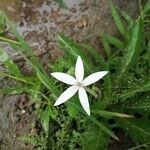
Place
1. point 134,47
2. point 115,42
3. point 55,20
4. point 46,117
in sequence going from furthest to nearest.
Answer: point 55,20 → point 115,42 → point 46,117 → point 134,47

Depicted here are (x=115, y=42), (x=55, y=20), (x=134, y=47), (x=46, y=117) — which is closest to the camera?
(x=134, y=47)

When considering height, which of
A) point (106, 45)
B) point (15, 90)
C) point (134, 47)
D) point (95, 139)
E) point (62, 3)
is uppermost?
point (62, 3)

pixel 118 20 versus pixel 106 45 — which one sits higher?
pixel 118 20

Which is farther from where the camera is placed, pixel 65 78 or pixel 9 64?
pixel 9 64

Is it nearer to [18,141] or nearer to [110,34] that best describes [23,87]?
[18,141]

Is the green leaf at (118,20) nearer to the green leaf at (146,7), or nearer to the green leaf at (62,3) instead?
the green leaf at (146,7)

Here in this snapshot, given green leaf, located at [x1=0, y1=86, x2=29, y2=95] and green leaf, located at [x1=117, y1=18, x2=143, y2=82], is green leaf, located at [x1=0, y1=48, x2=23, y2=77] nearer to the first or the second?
green leaf, located at [x1=0, y1=86, x2=29, y2=95]

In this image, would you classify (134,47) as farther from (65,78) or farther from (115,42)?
(65,78)

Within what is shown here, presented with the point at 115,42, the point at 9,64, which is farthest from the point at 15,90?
the point at 115,42
